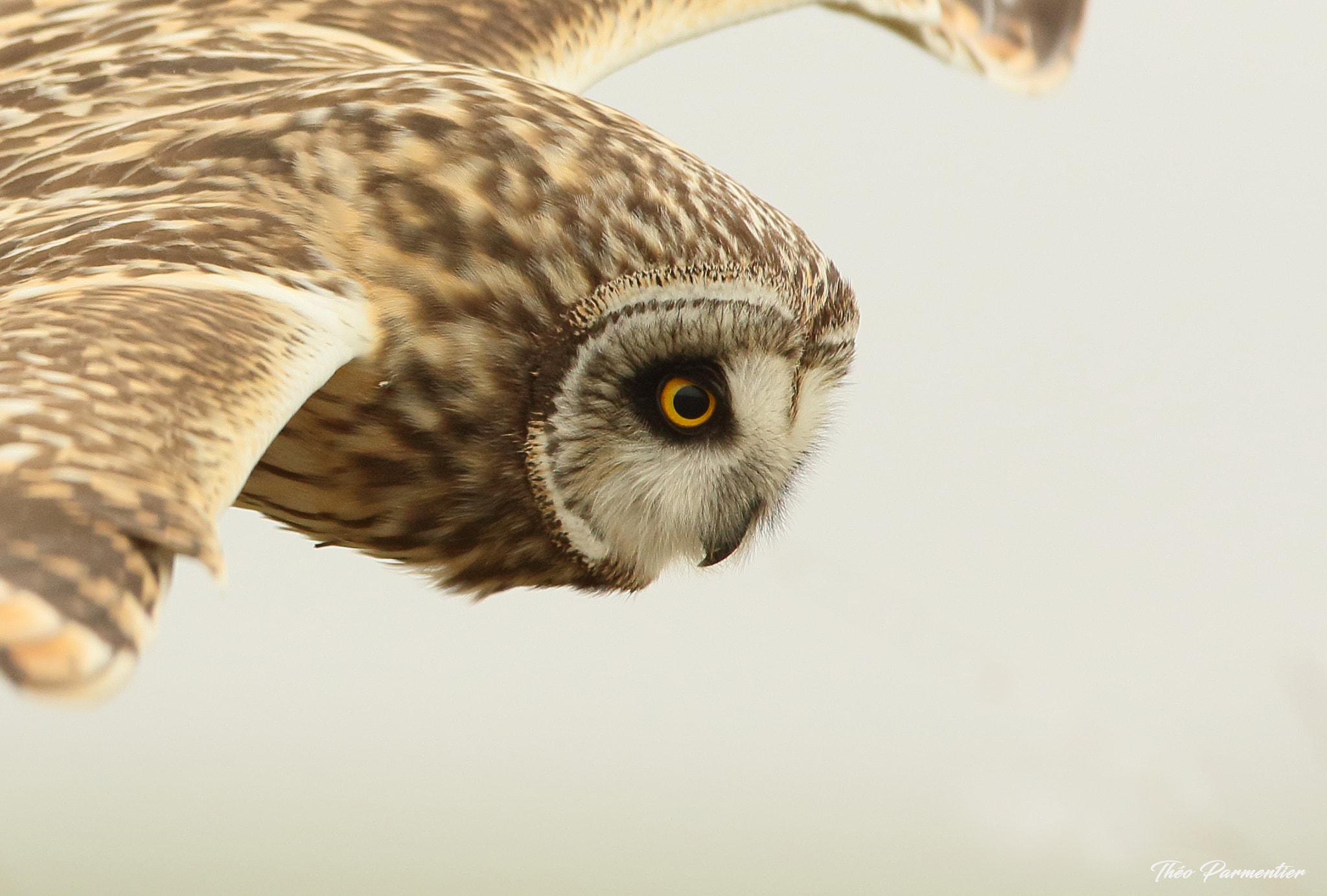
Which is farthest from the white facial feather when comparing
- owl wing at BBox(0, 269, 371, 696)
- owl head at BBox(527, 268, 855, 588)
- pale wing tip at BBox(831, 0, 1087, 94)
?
pale wing tip at BBox(831, 0, 1087, 94)

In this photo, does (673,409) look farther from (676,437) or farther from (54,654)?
(54,654)

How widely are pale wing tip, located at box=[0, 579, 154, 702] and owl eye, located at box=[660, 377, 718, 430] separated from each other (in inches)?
27.9

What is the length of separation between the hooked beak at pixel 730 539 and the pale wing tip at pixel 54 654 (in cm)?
88

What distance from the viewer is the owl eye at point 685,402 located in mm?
1662

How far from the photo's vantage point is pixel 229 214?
1.53 m

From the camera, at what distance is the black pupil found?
1.66 metres

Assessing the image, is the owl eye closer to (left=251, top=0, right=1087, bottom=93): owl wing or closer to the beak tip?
the beak tip

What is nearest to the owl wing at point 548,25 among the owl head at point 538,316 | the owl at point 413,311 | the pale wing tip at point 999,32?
the pale wing tip at point 999,32

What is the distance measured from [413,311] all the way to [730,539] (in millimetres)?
486

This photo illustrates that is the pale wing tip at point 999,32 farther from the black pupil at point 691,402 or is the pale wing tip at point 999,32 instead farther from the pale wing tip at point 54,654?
the pale wing tip at point 54,654

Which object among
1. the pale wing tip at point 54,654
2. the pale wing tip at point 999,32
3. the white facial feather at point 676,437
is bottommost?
the pale wing tip at point 54,654

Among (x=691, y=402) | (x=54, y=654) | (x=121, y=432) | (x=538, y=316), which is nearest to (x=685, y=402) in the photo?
(x=691, y=402)

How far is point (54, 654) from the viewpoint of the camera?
103 centimetres

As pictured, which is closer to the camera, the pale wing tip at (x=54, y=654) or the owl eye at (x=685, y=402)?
the pale wing tip at (x=54, y=654)
